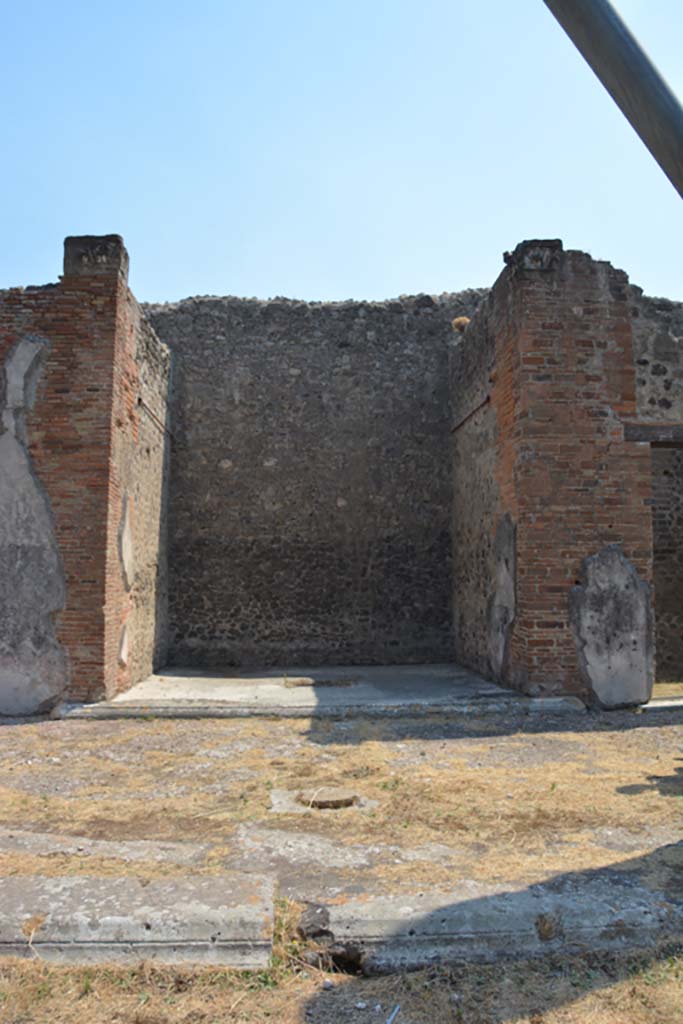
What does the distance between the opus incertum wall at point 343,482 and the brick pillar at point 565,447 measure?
2 centimetres

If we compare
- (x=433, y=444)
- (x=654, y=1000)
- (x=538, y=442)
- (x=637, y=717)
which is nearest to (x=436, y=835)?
(x=654, y=1000)

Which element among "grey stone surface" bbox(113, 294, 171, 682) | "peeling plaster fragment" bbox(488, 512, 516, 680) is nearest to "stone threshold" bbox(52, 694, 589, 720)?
"grey stone surface" bbox(113, 294, 171, 682)

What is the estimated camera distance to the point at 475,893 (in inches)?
121

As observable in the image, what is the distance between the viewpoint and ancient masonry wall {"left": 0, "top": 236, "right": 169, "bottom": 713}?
7188 millimetres

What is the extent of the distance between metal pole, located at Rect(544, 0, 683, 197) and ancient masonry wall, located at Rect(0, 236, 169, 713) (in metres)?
5.93

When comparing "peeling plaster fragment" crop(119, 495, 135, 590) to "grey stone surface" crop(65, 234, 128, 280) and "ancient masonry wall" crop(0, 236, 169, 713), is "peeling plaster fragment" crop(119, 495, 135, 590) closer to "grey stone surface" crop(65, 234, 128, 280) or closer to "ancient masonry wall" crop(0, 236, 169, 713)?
"ancient masonry wall" crop(0, 236, 169, 713)

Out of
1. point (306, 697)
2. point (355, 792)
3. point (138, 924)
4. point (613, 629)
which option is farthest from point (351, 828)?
point (613, 629)

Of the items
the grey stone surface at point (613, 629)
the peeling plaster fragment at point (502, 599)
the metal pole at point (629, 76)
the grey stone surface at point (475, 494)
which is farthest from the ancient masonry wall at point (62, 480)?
the metal pole at point (629, 76)

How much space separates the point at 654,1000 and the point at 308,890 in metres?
1.37

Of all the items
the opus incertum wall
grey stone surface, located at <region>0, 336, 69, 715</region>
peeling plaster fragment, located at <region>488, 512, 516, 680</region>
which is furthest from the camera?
peeling plaster fragment, located at <region>488, 512, 516, 680</region>

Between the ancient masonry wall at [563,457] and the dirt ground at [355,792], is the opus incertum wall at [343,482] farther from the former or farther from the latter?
the dirt ground at [355,792]

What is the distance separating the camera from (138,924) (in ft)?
8.99

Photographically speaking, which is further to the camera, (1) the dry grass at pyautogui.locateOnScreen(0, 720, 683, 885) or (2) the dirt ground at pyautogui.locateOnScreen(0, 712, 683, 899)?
(1) the dry grass at pyautogui.locateOnScreen(0, 720, 683, 885)

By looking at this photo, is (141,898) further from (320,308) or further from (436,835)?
(320,308)
